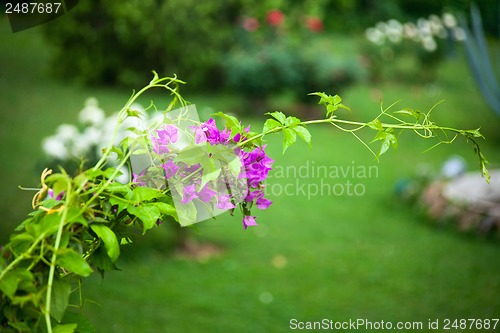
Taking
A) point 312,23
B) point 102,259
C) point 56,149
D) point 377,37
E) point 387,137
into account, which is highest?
point 312,23

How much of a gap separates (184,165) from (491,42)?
27.4 ft

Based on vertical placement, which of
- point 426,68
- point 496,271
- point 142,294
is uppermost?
point 426,68

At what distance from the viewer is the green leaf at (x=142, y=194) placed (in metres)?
0.84

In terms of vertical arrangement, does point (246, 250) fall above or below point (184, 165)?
below

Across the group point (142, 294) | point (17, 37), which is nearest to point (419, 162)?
point (142, 294)

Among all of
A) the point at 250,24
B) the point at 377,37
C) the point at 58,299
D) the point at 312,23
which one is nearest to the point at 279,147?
the point at 250,24

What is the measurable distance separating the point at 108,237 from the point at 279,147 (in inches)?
175

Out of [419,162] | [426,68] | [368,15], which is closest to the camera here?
[419,162]

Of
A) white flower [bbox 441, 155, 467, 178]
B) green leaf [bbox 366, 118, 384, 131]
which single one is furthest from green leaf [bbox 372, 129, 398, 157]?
white flower [bbox 441, 155, 467, 178]

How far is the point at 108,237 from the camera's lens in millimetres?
801

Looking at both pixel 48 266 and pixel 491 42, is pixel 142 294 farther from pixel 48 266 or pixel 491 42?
pixel 491 42

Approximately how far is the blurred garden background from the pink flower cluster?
19.4 inches

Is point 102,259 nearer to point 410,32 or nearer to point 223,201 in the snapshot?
point 223,201

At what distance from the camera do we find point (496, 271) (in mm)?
3363
